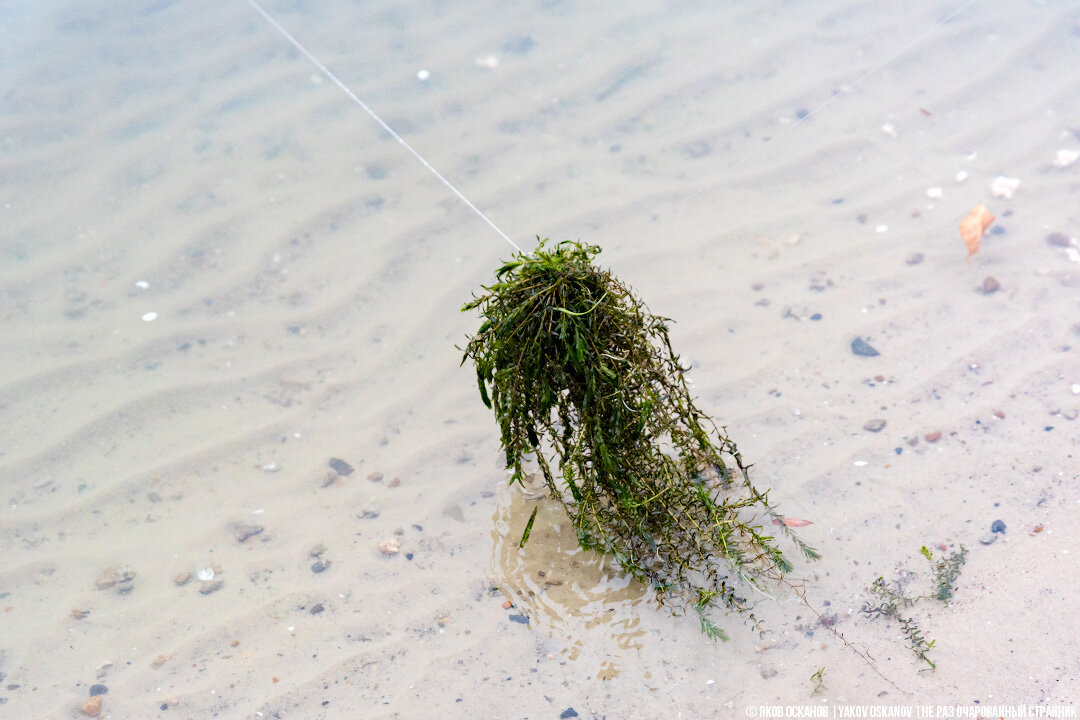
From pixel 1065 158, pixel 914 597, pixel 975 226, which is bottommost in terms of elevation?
pixel 914 597

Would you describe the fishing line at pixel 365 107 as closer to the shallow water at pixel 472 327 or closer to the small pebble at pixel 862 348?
the shallow water at pixel 472 327

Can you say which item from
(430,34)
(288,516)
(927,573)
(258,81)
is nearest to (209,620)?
(288,516)

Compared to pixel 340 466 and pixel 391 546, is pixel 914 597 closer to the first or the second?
pixel 391 546

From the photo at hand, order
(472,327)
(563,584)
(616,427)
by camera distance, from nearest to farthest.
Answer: (616,427)
(563,584)
(472,327)

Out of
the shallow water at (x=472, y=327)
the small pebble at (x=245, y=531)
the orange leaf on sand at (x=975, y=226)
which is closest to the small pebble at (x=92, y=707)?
the shallow water at (x=472, y=327)

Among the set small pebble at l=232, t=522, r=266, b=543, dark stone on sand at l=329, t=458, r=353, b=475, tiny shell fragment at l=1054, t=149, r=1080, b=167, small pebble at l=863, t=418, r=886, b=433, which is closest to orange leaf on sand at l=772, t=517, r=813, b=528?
small pebble at l=863, t=418, r=886, b=433

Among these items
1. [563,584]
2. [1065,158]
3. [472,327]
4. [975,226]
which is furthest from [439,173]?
[1065,158]
